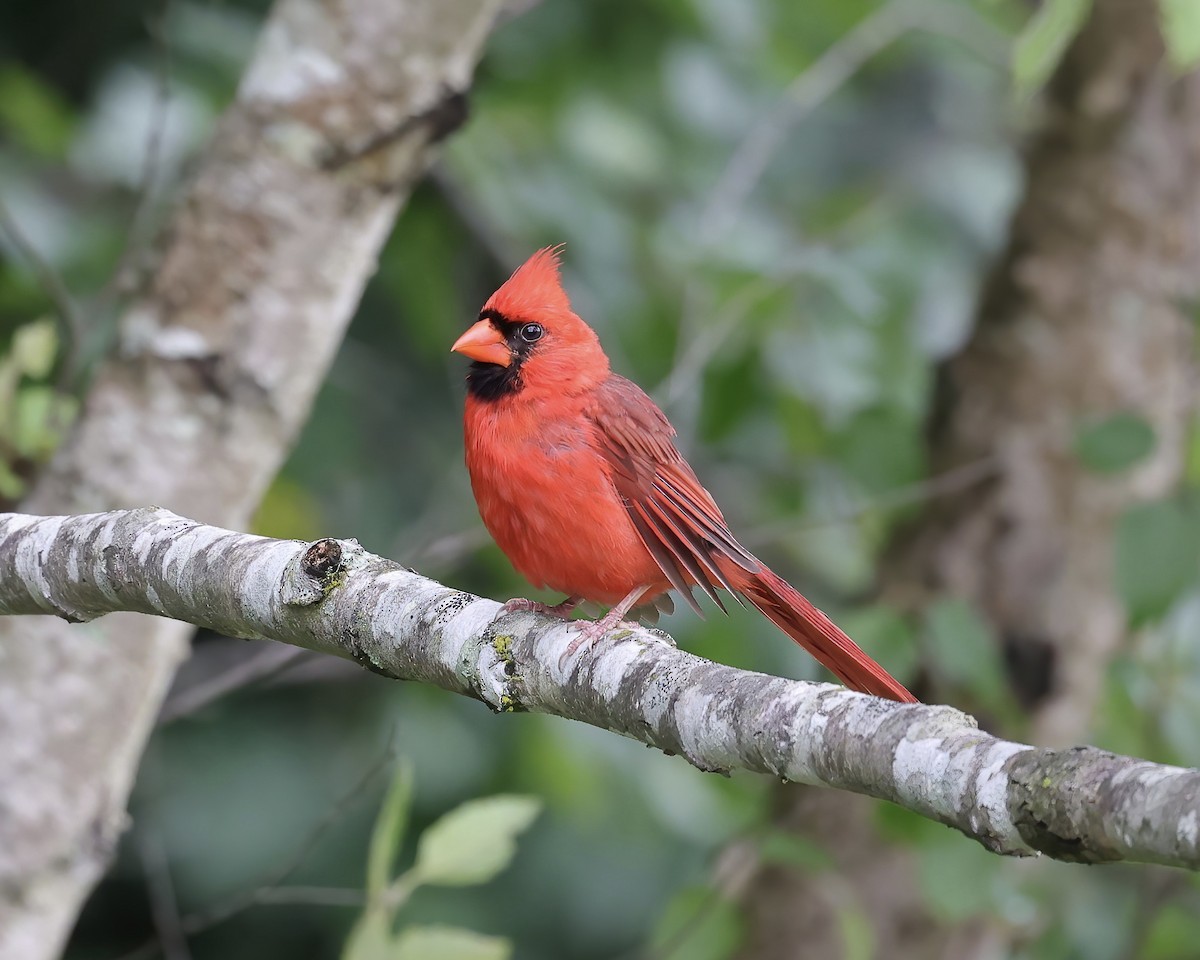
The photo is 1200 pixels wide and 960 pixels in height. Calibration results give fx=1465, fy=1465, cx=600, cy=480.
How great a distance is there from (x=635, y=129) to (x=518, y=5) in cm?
119

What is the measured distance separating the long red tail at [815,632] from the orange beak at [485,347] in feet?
1.85

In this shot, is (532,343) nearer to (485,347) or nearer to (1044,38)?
(485,347)

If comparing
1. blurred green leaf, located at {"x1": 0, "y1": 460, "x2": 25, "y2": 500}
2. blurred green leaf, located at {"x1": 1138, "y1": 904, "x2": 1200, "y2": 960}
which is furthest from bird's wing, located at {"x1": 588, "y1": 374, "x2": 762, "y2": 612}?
blurred green leaf, located at {"x1": 1138, "y1": 904, "x2": 1200, "y2": 960}

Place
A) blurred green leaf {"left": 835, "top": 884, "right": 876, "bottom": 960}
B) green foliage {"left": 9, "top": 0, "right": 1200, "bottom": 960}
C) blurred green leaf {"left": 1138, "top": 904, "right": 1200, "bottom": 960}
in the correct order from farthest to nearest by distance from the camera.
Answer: green foliage {"left": 9, "top": 0, "right": 1200, "bottom": 960}, blurred green leaf {"left": 1138, "top": 904, "right": 1200, "bottom": 960}, blurred green leaf {"left": 835, "top": 884, "right": 876, "bottom": 960}

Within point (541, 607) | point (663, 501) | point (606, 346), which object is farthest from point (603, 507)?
point (606, 346)

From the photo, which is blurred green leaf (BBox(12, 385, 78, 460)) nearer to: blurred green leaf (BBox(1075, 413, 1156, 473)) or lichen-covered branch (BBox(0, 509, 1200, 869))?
lichen-covered branch (BBox(0, 509, 1200, 869))

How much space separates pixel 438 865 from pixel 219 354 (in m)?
0.94

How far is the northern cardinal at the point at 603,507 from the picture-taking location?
2336mm

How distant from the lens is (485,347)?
2602 millimetres

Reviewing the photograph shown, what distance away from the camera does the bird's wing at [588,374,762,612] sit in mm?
2367

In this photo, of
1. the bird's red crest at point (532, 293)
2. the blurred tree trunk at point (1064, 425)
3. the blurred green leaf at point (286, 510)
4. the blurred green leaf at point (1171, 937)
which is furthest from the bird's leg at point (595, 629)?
the blurred green leaf at point (286, 510)

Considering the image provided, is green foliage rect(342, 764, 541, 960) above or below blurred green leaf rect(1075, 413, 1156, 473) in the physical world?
below

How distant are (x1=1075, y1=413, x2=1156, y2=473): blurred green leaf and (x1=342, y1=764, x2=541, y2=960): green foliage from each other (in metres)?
1.38

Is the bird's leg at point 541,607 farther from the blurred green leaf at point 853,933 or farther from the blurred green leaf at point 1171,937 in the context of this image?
the blurred green leaf at point 1171,937
